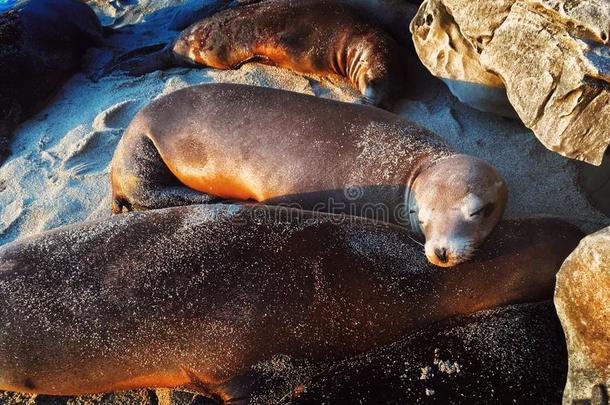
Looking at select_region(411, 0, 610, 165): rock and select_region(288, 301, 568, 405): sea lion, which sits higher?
select_region(411, 0, 610, 165): rock

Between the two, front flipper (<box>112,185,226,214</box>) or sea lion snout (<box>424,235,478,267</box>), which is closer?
sea lion snout (<box>424,235,478,267</box>)

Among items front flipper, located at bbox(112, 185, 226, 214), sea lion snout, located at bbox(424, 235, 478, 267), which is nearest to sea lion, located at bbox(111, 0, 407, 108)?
front flipper, located at bbox(112, 185, 226, 214)

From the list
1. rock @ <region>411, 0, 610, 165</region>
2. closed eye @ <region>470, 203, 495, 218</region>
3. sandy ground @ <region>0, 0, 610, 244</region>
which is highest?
rock @ <region>411, 0, 610, 165</region>

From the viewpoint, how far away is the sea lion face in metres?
2.78

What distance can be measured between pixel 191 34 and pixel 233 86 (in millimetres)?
1930

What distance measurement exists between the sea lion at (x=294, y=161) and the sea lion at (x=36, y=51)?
163cm

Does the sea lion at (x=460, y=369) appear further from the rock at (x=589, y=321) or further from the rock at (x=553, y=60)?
the rock at (x=553, y=60)

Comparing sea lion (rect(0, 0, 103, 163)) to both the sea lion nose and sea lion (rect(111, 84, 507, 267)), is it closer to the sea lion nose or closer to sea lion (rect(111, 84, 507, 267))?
sea lion (rect(111, 84, 507, 267))

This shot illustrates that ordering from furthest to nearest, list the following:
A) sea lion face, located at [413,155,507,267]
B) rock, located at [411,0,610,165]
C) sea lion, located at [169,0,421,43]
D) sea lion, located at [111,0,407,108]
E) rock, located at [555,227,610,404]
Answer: sea lion, located at [169,0,421,43], sea lion, located at [111,0,407,108], sea lion face, located at [413,155,507,267], rock, located at [411,0,610,165], rock, located at [555,227,610,404]

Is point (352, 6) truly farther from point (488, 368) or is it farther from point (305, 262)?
point (488, 368)

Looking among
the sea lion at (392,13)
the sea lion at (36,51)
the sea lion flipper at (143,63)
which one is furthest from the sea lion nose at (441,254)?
the sea lion flipper at (143,63)

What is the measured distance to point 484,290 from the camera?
101 inches

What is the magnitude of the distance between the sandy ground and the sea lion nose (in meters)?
0.79

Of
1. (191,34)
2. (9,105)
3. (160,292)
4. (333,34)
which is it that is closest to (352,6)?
(333,34)
